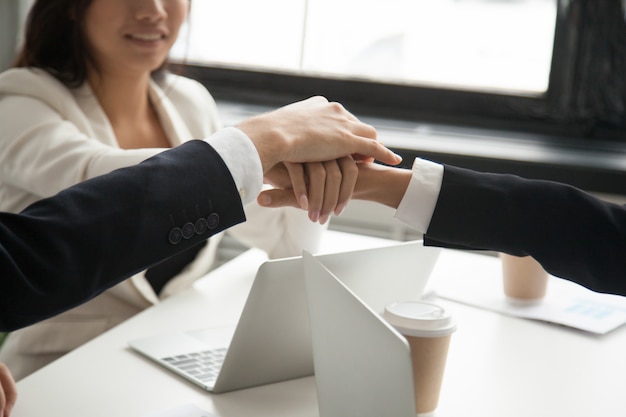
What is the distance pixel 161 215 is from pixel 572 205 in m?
0.54

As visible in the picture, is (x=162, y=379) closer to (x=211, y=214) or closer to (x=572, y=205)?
(x=211, y=214)

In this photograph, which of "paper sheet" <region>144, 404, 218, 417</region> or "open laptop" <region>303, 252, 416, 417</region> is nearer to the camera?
"open laptop" <region>303, 252, 416, 417</region>

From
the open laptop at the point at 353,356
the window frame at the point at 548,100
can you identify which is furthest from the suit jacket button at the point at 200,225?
the window frame at the point at 548,100

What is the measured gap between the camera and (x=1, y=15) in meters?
2.47

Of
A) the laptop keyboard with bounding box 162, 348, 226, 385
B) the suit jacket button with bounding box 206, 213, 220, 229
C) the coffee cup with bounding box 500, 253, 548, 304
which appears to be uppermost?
the suit jacket button with bounding box 206, 213, 220, 229

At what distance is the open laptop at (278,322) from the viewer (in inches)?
40.3

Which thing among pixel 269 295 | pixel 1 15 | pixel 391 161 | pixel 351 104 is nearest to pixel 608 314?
pixel 391 161

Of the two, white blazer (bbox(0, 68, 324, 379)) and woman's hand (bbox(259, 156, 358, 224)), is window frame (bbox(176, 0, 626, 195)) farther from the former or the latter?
woman's hand (bbox(259, 156, 358, 224))

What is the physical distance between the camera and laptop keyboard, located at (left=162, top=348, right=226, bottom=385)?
1.08 meters

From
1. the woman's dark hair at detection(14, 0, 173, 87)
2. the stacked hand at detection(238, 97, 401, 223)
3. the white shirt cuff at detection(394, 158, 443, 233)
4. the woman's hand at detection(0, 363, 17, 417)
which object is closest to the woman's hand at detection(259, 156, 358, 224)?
the stacked hand at detection(238, 97, 401, 223)

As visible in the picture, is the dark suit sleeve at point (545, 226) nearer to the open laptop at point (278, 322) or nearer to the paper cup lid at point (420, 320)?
the open laptop at point (278, 322)

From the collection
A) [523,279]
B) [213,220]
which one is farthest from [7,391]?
[523,279]

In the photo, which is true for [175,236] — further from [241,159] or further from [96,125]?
[96,125]

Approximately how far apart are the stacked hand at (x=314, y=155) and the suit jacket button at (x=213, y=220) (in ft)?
0.59
